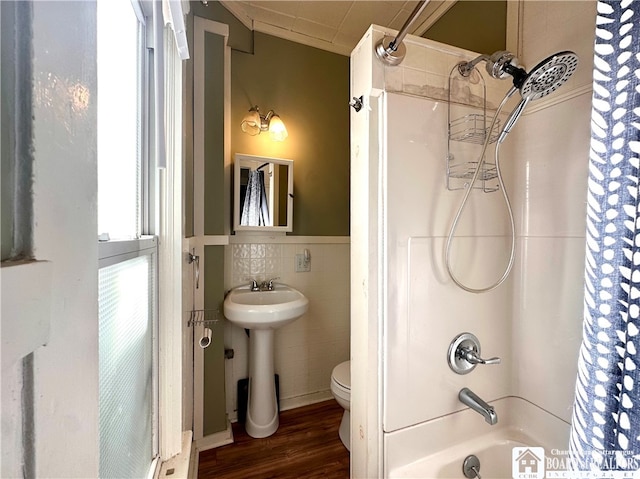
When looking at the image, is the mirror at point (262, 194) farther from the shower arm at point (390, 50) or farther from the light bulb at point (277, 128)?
the shower arm at point (390, 50)

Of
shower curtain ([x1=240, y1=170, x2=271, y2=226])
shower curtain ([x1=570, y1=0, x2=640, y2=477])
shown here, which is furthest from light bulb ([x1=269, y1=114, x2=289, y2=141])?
shower curtain ([x1=570, y1=0, x2=640, y2=477])

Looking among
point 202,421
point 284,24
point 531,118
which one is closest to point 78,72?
point 531,118

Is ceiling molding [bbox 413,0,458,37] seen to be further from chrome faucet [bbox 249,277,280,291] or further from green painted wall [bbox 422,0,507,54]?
chrome faucet [bbox 249,277,280,291]

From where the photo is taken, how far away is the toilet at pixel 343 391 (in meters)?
1.50

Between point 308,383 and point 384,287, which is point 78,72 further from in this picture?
point 308,383

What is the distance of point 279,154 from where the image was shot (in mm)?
1962

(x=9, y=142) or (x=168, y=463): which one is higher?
(x=9, y=142)

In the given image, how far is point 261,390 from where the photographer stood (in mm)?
1733

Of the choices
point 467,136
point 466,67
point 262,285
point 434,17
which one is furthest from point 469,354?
point 434,17

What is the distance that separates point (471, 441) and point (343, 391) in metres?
0.62

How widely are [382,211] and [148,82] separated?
896 millimetres

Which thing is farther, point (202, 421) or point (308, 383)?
point (308, 383)

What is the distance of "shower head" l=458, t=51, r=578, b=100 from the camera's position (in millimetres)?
802

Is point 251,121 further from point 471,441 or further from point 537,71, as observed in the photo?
point 471,441
